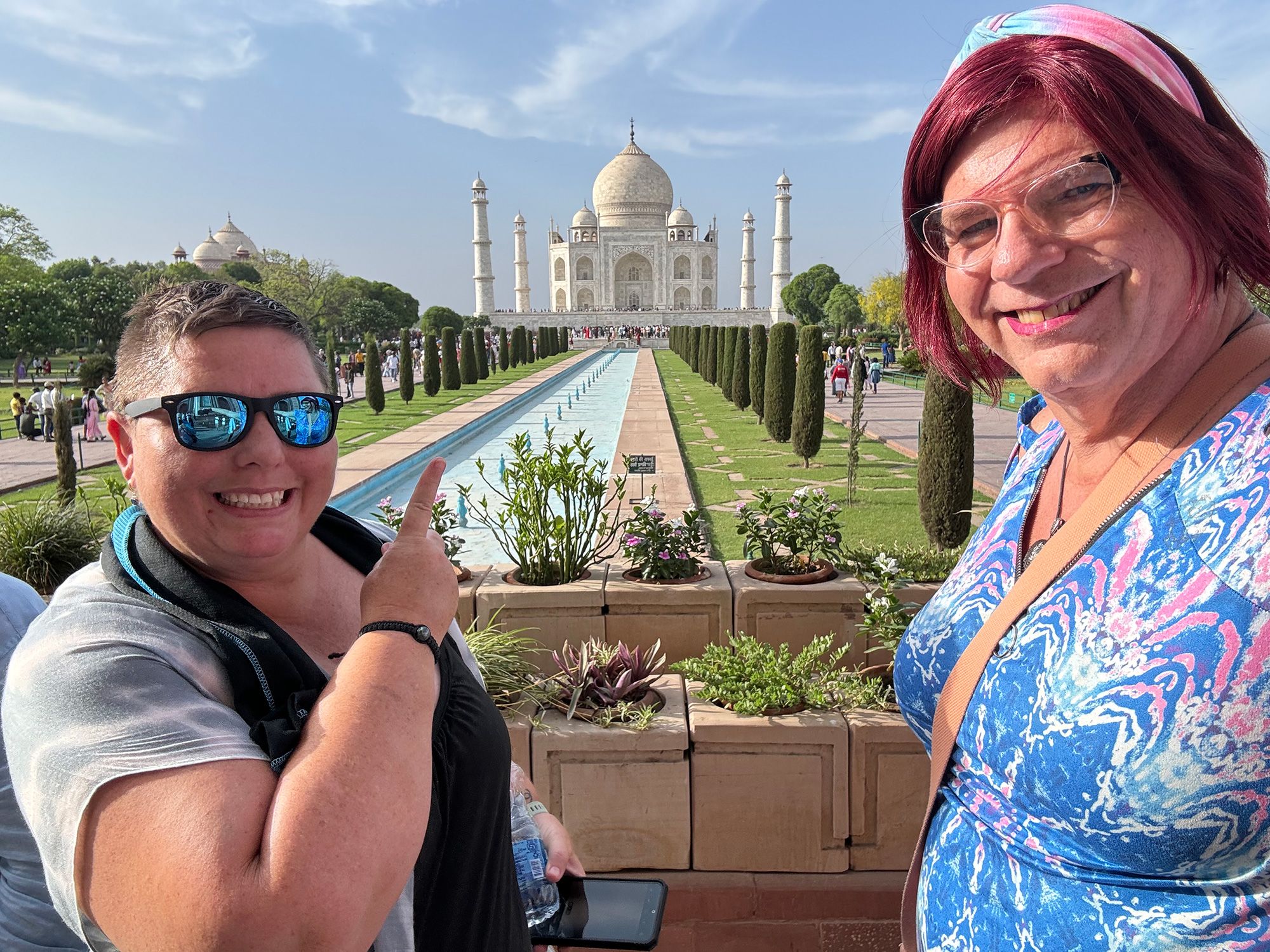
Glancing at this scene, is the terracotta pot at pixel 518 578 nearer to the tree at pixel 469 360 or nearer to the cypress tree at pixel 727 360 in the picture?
the cypress tree at pixel 727 360

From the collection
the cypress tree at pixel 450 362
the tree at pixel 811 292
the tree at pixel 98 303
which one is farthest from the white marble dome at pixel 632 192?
the cypress tree at pixel 450 362

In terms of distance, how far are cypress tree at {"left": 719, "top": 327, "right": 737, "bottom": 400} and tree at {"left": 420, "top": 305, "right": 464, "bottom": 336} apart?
28.6m

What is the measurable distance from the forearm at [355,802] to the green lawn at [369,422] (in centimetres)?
402

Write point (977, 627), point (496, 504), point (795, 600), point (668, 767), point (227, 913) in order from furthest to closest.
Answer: point (496, 504), point (795, 600), point (668, 767), point (977, 627), point (227, 913)

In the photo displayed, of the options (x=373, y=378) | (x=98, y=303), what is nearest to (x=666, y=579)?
(x=373, y=378)

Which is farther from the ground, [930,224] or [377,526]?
[930,224]

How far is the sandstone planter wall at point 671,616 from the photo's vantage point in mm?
2465

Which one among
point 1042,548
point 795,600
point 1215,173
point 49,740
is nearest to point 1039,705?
point 1042,548

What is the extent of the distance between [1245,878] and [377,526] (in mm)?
993

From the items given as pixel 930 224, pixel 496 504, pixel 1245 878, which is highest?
pixel 930 224

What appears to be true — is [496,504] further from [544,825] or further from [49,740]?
[49,740]

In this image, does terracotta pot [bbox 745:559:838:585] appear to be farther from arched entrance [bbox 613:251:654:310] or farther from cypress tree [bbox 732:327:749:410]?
arched entrance [bbox 613:251:654:310]

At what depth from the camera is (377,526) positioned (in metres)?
1.16

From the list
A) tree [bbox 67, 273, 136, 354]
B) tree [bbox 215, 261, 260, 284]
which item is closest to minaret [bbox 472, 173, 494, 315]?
tree [bbox 215, 261, 260, 284]
